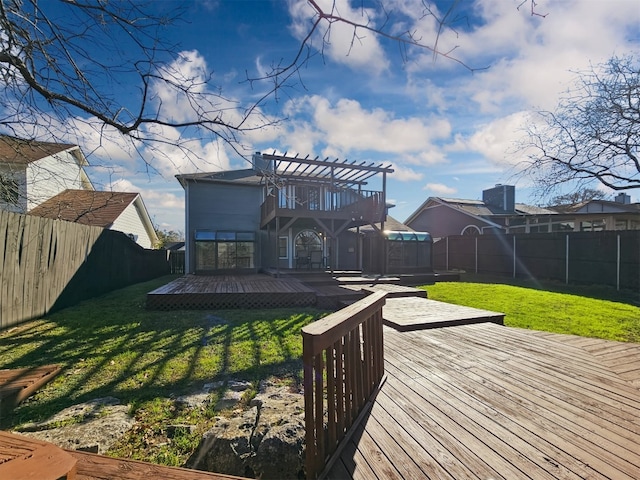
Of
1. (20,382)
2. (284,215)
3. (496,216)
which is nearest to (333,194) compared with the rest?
(284,215)

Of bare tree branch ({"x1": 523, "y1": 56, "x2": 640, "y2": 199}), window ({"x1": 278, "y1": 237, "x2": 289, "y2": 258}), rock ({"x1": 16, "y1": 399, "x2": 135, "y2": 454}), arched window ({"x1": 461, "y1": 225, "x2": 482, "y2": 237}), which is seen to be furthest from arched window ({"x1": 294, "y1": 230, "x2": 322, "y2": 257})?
rock ({"x1": 16, "y1": 399, "x2": 135, "y2": 454})

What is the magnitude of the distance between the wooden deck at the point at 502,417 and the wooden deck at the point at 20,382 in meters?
3.17

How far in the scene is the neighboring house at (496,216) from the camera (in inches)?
648

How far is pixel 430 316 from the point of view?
5.41m

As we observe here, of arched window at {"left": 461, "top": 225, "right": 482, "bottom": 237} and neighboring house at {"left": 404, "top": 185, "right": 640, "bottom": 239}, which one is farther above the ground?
neighboring house at {"left": 404, "top": 185, "right": 640, "bottom": 239}

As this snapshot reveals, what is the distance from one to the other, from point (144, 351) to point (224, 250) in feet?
31.0

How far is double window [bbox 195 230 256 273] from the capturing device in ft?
43.0

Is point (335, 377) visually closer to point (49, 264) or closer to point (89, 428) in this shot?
point (89, 428)

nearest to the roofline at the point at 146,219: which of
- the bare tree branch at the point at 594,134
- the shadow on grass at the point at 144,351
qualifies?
the shadow on grass at the point at 144,351

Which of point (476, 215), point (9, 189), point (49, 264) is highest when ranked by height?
point (476, 215)

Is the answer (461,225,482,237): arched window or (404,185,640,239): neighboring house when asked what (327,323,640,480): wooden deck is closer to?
(404,185,640,239): neighboring house

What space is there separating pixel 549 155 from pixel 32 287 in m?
14.1

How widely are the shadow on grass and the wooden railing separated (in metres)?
1.26

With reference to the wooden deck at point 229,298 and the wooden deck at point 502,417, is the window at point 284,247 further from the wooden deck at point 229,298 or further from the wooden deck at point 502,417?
the wooden deck at point 502,417
